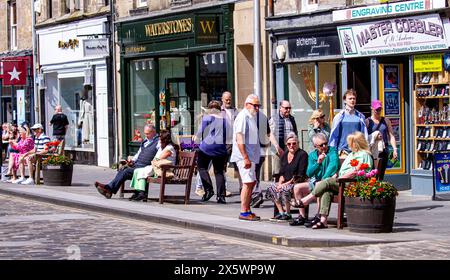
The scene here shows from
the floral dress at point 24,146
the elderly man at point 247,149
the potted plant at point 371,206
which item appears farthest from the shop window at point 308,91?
the potted plant at point 371,206

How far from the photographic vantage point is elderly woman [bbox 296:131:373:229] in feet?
53.9

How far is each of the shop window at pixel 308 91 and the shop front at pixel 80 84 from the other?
32.1 ft

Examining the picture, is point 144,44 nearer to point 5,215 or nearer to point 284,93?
point 284,93

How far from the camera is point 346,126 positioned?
18.4m

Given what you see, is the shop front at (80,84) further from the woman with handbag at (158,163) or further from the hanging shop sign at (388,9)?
the woman with handbag at (158,163)

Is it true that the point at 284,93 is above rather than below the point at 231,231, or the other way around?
above

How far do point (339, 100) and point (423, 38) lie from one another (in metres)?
3.53

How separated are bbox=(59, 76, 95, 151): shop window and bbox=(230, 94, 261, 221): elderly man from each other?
19323 millimetres

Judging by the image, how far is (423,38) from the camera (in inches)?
865

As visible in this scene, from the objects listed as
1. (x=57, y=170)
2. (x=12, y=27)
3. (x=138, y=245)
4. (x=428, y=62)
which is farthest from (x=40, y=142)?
(x=12, y=27)

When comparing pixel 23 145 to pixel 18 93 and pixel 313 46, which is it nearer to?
pixel 313 46

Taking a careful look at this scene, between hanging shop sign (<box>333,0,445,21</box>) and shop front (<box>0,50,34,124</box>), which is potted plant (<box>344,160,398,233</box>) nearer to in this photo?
hanging shop sign (<box>333,0,445,21</box>)

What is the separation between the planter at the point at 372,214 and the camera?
51.5 ft
